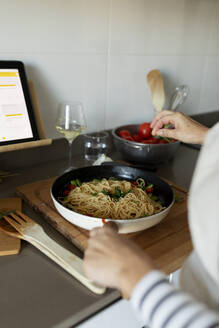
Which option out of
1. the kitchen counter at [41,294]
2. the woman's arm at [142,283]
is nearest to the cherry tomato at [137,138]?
the kitchen counter at [41,294]

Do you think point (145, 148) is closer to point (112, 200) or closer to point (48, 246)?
point (112, 200)

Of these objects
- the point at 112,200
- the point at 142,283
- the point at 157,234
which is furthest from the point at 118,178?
the point at 142,283

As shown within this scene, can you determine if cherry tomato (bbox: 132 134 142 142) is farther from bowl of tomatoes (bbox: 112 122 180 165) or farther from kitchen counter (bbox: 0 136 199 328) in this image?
kitchen counter (bbox: 0 136 199 328)

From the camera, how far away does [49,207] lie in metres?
0.92

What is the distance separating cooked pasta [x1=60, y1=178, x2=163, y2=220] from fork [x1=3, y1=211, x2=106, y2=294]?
0.37 feet

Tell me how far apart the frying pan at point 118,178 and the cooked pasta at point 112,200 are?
1.1 inches

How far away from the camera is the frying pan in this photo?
764 millimetres

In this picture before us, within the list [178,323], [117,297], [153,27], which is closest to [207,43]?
[153,27]

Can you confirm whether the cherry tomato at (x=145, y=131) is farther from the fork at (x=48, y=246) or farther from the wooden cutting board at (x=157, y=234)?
the fork at (x=48, y=246)

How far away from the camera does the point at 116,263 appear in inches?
19.4

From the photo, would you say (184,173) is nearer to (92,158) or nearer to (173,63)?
(92,158)

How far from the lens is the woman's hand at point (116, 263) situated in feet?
1.58

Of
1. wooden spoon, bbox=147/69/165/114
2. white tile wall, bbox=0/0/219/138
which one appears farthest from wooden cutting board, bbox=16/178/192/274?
wooden spoon, bbox=147/69/165/114

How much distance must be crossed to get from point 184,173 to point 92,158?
0.37m
